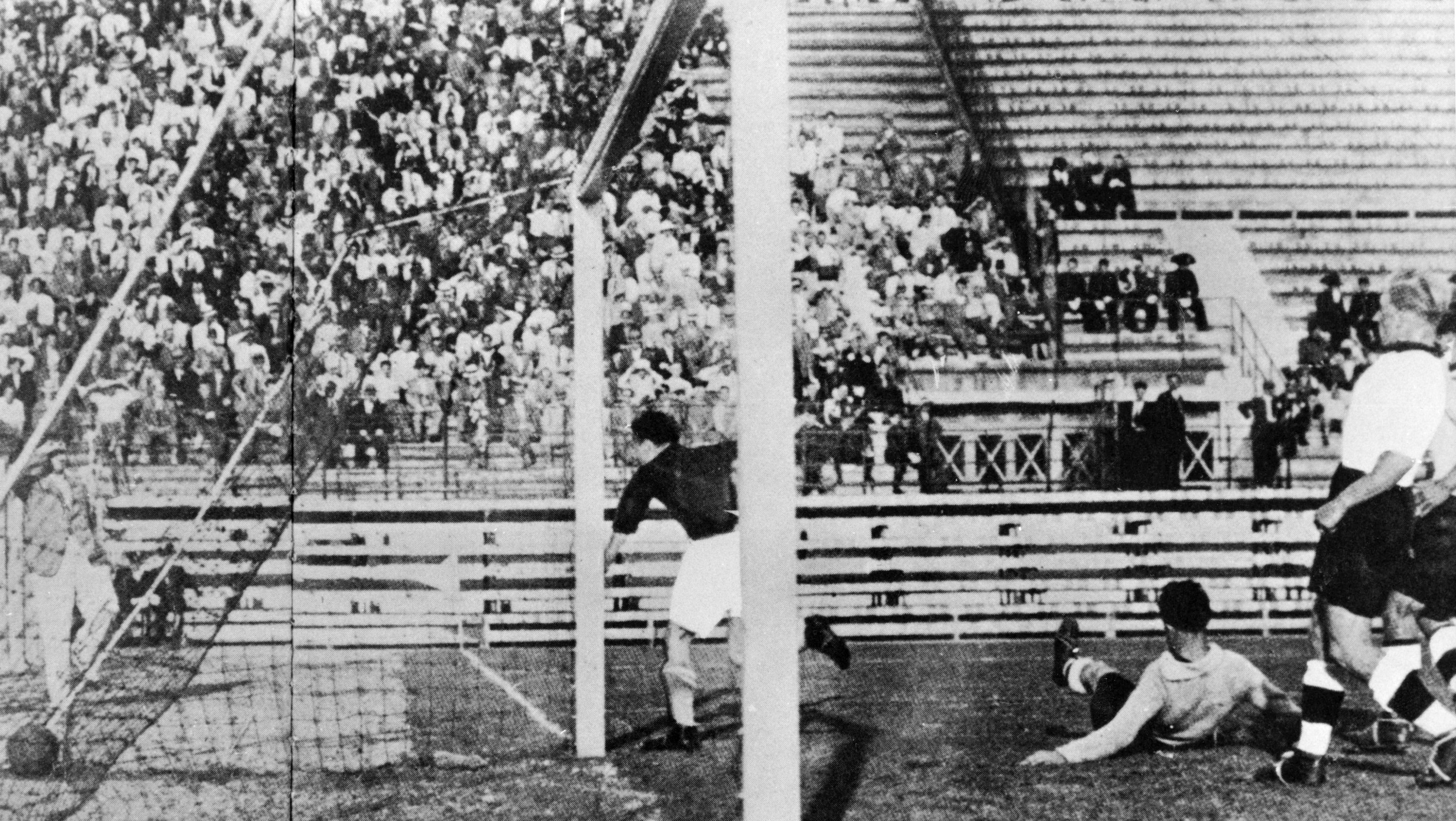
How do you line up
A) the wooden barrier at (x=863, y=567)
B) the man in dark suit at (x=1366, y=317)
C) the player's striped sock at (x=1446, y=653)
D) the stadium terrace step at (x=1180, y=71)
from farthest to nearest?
the stadium terrace step at (x=1180, y=71) → the man in dark suit at (x=1366, y=317) → the wooden barrier at (x=863, y=567) → the player's striped sock at (x=1446, y=653)

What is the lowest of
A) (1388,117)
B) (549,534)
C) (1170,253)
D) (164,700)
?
(164,700)

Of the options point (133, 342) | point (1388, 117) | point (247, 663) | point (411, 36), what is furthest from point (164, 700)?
point (1388, 117)

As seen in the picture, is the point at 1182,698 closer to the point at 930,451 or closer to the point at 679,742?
the point at 679,742

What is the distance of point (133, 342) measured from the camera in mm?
13109

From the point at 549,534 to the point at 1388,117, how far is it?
11.7m

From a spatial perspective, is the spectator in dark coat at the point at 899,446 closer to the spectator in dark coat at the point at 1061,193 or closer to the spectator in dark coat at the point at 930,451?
A: the spectator in dark coat at the point at 930,451

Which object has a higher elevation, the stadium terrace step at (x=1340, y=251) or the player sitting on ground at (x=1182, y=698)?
the stadium terrace step at (x=1340, y=251)

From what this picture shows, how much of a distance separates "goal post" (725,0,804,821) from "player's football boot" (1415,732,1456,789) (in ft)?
8.96

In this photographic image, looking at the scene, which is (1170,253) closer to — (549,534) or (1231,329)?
(1231,329)

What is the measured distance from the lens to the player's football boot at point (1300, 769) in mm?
4953

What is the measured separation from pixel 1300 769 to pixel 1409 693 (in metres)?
0.43

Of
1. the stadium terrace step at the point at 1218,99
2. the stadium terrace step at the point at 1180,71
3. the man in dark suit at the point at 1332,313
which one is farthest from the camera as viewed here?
the stadium terrace step at the point at 1180,71

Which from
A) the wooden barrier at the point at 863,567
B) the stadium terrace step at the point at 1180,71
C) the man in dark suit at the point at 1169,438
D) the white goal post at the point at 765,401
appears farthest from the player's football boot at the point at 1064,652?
the stadium terrace step at the point at 1180,71

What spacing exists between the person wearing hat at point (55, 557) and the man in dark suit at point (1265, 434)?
853 cm
